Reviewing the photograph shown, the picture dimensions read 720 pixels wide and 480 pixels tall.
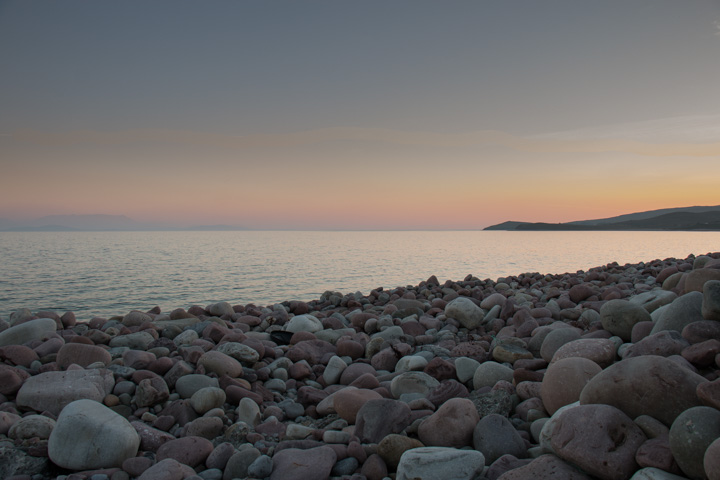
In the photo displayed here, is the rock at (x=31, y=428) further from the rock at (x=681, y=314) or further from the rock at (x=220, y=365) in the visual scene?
the rock at (x=681, y=314)

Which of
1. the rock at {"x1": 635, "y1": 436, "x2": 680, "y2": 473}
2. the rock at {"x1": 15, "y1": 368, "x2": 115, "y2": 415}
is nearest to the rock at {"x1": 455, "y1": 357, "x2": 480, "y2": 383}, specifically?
the rock at {"x1": 635, "y1": 436, "x2": 680, "y2": 473}

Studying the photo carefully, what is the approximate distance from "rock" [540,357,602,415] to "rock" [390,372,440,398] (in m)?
1.31

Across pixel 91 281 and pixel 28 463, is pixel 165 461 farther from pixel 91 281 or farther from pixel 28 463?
pixel 91 281

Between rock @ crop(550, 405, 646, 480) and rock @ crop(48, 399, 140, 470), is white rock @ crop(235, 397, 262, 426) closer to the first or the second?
rock @ crop(48, 399, 140, 470)

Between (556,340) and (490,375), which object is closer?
(490,375)

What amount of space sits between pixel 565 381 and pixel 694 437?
1.32 meters

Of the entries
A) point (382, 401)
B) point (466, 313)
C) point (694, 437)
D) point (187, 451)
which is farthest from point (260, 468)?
point (466, 313)

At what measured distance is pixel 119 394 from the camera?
502cm

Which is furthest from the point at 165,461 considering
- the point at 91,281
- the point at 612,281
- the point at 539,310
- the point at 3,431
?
the point at 91,281

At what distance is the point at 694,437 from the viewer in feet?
7.90

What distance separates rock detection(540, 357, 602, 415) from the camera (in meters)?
3.67

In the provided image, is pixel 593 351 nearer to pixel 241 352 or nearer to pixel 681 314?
pixel 681 314

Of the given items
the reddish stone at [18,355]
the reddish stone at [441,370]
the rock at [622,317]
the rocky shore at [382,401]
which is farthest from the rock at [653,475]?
the reddish stone at [18,355]

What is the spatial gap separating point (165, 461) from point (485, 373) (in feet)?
10.7
